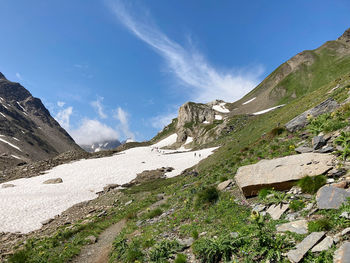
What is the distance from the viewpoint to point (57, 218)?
24.9 meters

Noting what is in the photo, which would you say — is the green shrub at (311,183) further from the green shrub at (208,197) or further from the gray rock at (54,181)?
the gray rock at (54,181)

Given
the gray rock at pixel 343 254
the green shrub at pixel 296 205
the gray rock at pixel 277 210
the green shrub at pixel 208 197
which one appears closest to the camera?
the gray rock at pixel 343 254

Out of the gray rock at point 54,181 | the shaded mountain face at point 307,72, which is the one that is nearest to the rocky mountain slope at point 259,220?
the gray rock at point 54,181

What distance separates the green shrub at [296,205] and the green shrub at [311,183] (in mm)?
816

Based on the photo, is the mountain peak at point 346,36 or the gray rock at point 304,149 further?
the mountain peak at point 346,36

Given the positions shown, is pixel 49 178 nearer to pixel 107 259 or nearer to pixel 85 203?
pixel 85 203

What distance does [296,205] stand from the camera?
8.37m

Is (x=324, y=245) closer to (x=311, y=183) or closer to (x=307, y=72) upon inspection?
(x=311, y=183)

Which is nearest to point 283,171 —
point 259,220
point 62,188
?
point 259,220

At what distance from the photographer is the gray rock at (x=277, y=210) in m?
8.46

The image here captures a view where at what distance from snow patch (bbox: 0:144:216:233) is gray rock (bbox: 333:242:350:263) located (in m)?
28.1

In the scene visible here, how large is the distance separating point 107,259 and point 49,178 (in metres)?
35.3

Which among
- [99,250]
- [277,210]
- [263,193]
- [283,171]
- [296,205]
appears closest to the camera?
[296,205]

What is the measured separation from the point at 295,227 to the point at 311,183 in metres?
2.82
